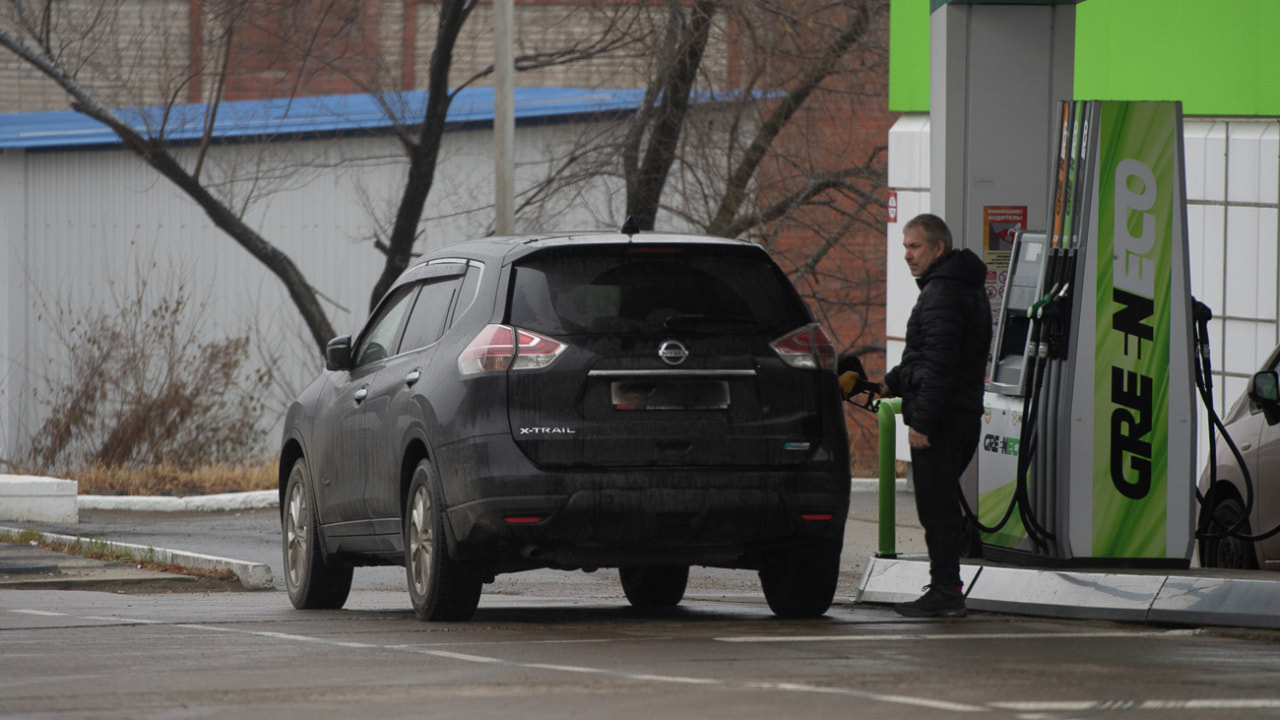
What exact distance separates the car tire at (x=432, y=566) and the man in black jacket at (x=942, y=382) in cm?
215

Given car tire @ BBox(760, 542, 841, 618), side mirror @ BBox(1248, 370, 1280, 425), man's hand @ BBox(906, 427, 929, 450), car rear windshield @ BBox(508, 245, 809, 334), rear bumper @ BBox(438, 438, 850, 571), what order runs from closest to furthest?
rear bumper @ BBox(438, 438, 850, 571)
car rear windshield @ BBox(508, 245, 809, 334)
man's hand @ BBox(906, 427, 929, 450)
car tire @ BBox(760, 542, 841, 618)
side mirror @ BBox(1248, 370, 1280, 425)

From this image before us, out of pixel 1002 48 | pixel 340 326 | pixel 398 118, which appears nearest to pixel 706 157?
pixel 398 118

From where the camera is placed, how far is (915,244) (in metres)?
8.89

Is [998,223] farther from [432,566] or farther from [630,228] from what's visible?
[432,566]

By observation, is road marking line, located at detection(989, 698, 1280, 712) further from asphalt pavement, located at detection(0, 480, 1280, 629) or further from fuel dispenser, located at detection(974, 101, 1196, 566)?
fuel dispenser, located at detection(974, 101, 1196, 566)

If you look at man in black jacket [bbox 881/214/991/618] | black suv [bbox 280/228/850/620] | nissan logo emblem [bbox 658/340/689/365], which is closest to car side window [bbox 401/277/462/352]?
black suv [bbox 280/228/850/620]

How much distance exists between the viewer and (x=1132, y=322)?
9141 millimetres

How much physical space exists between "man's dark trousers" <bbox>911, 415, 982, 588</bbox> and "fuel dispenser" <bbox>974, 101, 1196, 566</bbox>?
0.44 m

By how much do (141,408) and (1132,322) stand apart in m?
15.6

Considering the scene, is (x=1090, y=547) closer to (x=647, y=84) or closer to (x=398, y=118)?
(x=647, y=84)

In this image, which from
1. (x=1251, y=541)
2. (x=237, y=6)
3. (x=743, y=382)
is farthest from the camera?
(x=237, y=6)

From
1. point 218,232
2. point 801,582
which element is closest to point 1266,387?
point 801,582

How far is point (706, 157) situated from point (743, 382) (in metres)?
14.3

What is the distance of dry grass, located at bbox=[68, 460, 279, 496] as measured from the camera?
792 inches
